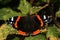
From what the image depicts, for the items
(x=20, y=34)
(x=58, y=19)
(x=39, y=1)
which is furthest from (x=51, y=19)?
(x=20, y=34)

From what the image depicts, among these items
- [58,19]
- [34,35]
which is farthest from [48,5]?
[34,35]

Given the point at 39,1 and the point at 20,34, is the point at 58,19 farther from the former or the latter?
the point at 20,34

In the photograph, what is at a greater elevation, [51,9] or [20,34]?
[51,9]

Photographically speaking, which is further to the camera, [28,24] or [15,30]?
[28,24]

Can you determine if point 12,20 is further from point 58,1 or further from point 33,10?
point 58,1

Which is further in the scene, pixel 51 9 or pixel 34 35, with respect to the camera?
pixel 51 9

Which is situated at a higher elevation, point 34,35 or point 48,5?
point 48,5

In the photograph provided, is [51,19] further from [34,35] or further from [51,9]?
[34,35]

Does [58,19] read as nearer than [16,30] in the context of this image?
No
